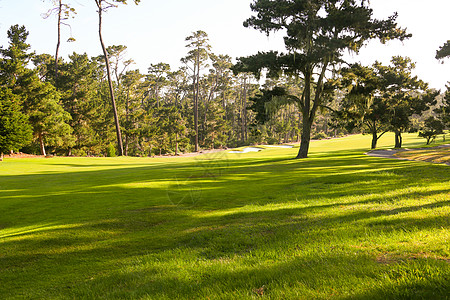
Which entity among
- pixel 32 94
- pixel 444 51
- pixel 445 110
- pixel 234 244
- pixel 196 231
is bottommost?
pixel 196 231

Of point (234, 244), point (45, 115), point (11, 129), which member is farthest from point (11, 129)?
point (234, 244)

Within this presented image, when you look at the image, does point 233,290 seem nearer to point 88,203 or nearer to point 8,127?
point 88,203

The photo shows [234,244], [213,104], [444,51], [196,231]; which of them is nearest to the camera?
[234,244]

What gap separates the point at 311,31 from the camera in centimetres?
2342

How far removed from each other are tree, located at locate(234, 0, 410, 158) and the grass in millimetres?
15473

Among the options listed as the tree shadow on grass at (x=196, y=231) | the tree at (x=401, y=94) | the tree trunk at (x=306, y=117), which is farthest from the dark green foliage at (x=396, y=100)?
the tree shadow on grass at (x=196, y=231)

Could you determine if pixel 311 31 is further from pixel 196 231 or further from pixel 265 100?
pixel 196 231

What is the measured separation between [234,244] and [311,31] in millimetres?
22824

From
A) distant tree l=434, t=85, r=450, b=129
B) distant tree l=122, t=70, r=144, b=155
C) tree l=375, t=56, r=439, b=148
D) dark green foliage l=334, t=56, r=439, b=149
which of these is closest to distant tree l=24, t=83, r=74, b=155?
distant tree l=122, t=70, r=144, b=155

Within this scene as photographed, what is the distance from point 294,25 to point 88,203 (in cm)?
2125

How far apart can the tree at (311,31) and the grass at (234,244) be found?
609 inches

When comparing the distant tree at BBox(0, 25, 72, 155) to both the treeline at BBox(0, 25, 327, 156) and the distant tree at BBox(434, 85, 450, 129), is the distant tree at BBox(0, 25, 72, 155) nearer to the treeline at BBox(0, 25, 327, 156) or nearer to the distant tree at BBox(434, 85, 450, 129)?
the treeline at BBox(0, 25, 327, 156)

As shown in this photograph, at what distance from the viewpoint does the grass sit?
134 inches

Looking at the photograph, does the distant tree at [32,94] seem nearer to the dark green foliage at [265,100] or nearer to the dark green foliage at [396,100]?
the dark green foliage at [265,100]
